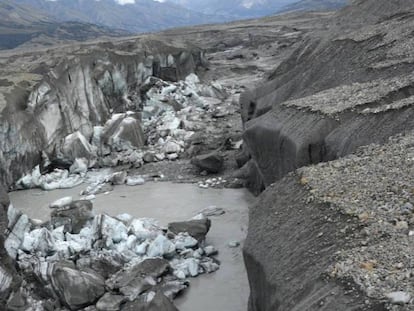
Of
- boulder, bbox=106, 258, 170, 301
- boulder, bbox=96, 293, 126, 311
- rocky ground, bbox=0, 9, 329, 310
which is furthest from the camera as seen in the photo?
rocky ground, bbox=0, 9, 329, 310

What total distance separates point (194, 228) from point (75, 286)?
4060 mm

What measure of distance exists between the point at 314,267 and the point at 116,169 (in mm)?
17501

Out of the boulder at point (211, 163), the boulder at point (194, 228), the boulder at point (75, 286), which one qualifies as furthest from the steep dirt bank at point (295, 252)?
the boulder at point (211, 163)

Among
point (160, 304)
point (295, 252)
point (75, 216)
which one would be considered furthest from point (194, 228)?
point (295, 252)

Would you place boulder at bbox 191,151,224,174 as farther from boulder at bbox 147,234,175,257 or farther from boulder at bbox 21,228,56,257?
boulder at bbox 21,228,56,257

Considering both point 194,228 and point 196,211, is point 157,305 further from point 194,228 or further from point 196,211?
point 196,211

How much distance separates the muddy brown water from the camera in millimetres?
12391

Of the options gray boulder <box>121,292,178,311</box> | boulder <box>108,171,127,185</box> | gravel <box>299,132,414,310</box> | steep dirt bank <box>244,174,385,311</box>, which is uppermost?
gravel <box>299,132,414,310</box>

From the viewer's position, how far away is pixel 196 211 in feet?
59.4

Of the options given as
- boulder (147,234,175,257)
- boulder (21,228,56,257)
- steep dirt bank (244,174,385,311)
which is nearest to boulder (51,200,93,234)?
boulder (21,228,56,257)

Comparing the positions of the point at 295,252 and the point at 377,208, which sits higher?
the point at 377,208

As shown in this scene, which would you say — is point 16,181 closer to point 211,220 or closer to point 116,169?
point 116,169

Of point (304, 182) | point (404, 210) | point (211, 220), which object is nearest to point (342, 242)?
point (404, 210)

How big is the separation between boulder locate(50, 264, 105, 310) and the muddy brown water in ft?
6.67
